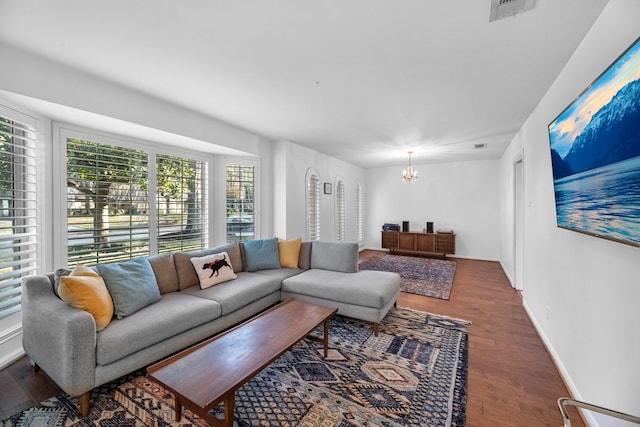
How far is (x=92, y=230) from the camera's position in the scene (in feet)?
9.25

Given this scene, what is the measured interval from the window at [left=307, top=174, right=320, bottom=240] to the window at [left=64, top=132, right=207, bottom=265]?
200 cm

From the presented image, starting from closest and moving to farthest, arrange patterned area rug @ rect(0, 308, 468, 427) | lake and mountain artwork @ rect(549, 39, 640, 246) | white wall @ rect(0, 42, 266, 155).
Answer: lake and mountain artwork @ rect(549, 39, 640, 246) → patterned area rug @ rect(0, 308, 468, 427) → white wall @ rect(0, 42, 266, 155)

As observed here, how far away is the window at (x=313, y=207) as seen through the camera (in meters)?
5.25

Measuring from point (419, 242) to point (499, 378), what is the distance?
4768mm

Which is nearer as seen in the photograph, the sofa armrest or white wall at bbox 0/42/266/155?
the sofa armrest

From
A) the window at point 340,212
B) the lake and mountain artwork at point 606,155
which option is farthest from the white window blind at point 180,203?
the lake and mountain artwork at point 606,155

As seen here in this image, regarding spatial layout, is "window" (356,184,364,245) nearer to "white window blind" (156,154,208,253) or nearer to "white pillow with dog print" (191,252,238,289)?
"white window blind" (156,154,208,253)

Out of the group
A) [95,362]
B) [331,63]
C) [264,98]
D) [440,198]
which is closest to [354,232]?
[440,198]

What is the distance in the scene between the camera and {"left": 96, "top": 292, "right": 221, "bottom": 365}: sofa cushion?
5.94 ft

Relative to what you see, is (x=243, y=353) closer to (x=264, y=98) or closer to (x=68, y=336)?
(x=68, y=336)

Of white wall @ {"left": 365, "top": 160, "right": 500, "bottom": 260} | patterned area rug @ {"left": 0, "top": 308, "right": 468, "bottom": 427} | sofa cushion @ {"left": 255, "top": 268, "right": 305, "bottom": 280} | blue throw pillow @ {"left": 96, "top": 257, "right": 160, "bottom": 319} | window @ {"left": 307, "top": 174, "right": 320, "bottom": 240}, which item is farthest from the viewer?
white wall @ {"left": 365, "top": 160, "right": 500, "bottom": 260}

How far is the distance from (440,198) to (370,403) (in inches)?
235

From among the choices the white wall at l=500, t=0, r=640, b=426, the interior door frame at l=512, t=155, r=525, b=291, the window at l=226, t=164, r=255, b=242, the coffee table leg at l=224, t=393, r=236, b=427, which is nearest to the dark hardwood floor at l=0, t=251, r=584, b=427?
the white wall at l=500, t=0, r=640, b=426

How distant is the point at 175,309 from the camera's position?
2268 millimetres
